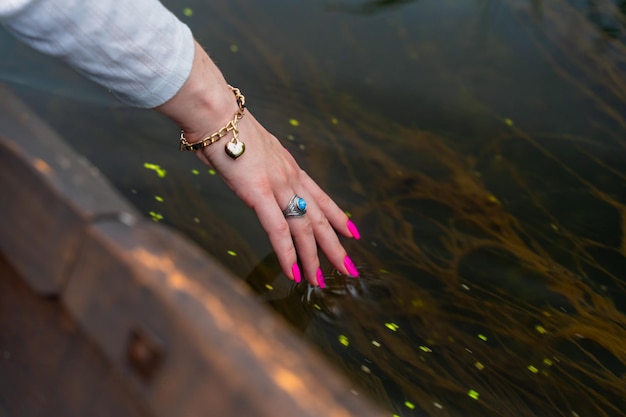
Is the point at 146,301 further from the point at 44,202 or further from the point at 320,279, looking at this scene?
the point at 320,279

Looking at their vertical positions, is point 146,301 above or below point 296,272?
above

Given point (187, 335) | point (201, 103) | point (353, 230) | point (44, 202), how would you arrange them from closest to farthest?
point (187, 335) < point (44, 202) < point (201, 103) < point (353, 230)

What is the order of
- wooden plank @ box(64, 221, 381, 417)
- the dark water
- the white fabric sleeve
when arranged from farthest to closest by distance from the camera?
the dark water
the white fabric sleeve
wooden plank @ box(64, 221, 381, 417)

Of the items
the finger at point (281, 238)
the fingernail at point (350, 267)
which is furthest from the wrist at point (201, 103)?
the fingernail at point (350, 267)

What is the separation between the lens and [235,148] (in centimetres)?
94

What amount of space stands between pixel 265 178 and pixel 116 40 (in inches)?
10.3

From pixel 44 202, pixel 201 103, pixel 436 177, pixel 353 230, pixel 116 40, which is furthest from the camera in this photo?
pixel 436 177

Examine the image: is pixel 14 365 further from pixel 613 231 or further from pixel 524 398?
pixel 613 231

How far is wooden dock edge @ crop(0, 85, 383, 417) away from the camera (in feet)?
1.35

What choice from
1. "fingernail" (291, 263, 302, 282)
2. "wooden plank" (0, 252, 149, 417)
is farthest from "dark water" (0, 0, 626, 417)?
"wooden plank" (0, 252, 149, 417)

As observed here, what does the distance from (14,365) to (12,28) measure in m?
0.34

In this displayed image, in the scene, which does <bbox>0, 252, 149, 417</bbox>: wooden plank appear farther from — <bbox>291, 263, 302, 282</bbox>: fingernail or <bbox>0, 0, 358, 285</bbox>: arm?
<bbox>291, 263, 302, 282</bbox>: fingernail

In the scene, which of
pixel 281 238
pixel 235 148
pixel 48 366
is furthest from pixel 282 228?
pixel 48 366

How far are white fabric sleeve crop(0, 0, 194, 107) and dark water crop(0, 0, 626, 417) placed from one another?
0.20 meters
